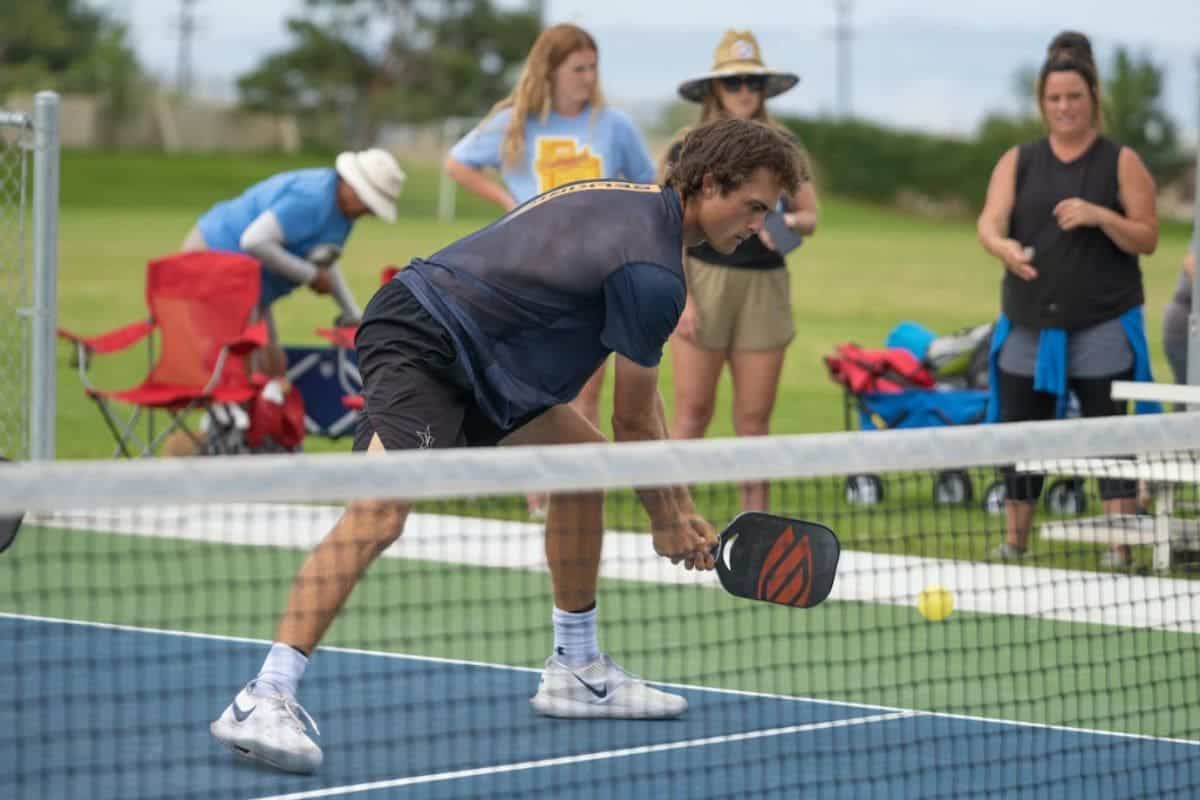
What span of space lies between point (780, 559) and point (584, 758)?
74 cm

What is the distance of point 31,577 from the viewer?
296 inches

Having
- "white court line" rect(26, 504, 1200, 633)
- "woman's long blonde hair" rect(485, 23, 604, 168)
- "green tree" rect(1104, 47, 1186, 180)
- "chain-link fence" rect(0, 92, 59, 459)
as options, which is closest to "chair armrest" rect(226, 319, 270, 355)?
"white court line" rect(26, 504, 1200, 633)

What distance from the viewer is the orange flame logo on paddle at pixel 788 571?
507 cm

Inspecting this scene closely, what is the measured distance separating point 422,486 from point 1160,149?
2107 inches

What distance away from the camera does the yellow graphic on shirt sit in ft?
28.1

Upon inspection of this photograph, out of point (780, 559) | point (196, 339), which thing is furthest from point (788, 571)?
point (196, 339)

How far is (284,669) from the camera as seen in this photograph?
198 inches

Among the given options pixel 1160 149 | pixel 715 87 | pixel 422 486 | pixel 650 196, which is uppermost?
pixel 1160 149

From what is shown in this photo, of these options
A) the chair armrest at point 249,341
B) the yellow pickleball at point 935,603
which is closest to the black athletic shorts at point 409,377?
the yellow pickleball at point 935,603

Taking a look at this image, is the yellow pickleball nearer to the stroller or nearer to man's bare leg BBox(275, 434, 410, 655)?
man's bare leg BBox(275, 434, 410, 655)

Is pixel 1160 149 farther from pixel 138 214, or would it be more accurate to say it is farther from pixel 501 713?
pixel 501 713

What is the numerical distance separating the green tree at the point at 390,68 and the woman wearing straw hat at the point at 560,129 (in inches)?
2376

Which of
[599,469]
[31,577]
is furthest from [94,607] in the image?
[599,469]

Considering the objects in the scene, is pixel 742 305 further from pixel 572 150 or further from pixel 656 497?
pixel 656 497
